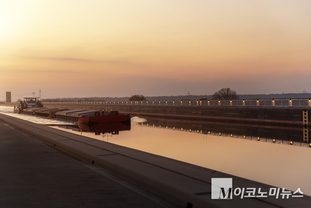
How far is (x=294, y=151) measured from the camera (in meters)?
26.3

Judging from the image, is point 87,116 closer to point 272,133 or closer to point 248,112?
point 248,112

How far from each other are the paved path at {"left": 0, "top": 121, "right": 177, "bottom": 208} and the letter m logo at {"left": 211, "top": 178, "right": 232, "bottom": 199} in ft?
4.50

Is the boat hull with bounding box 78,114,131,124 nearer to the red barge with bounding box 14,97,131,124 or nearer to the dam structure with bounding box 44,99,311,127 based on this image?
the red barge with bounding box 14,97,131,124

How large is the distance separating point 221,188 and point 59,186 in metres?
4.45

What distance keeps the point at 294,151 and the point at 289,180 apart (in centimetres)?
1338

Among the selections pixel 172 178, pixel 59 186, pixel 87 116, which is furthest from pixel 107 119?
pixel 172 178

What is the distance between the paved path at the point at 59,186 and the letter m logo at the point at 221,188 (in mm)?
1371

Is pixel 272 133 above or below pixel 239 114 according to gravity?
below

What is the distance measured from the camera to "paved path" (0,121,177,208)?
711cm

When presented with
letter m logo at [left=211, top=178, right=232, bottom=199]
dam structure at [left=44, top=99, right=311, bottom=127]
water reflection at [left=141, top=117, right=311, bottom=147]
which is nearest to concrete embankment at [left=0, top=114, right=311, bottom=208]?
letter m logo at [left=211, top=178, right=232, bottom=199]

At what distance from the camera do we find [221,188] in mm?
7406

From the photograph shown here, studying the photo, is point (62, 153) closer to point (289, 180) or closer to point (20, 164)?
point (20, 164)

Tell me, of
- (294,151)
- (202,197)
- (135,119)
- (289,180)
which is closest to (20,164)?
(202,197)

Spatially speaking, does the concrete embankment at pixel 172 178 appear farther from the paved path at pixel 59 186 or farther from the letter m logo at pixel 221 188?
the paved path at pixel 59 186
